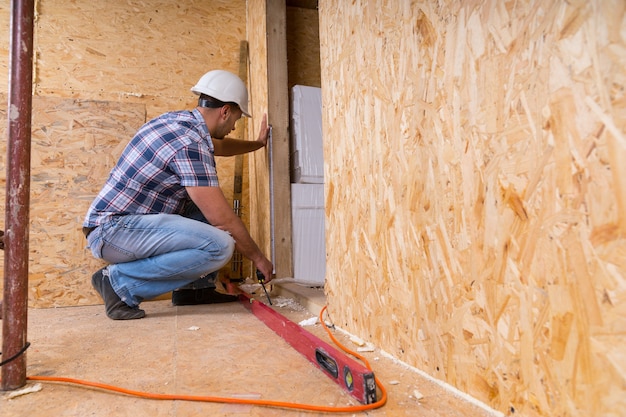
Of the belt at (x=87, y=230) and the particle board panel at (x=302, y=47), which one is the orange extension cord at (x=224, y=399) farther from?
the particle board panel at (x=302, y=47)

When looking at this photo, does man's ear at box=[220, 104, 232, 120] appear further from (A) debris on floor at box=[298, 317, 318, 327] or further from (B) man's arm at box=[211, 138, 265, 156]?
(A) debris on floor at box=[298, 317, 318, 327]

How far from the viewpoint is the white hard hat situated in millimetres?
2619

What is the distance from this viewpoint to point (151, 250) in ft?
7.96

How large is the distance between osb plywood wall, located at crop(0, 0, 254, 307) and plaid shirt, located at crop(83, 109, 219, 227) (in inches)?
16.7

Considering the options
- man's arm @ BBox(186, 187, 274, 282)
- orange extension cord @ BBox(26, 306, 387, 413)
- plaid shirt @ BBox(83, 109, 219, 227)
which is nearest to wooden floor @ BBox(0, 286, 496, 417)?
orange extension cord @ BBox(26, 306, 387, 413)

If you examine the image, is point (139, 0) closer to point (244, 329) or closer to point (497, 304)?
point (244, 329)

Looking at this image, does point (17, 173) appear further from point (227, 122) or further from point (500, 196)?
point (227, 122)

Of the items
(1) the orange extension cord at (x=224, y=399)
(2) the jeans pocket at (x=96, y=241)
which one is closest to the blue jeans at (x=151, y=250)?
(2) the jeans pocket at (x=96, y=241)

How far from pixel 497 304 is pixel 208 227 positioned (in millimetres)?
1758

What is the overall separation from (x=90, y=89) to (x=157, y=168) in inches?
55.3

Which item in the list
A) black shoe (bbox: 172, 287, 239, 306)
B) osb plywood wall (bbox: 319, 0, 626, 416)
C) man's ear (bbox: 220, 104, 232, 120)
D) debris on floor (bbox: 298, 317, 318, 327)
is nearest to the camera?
osb plywood wall (bbox: 319, 0, 626, 416)

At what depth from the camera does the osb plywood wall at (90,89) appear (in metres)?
2.66

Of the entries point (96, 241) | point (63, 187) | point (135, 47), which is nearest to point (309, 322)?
point (96, 241)

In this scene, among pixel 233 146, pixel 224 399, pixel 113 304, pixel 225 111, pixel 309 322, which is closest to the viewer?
pixel 224 399
